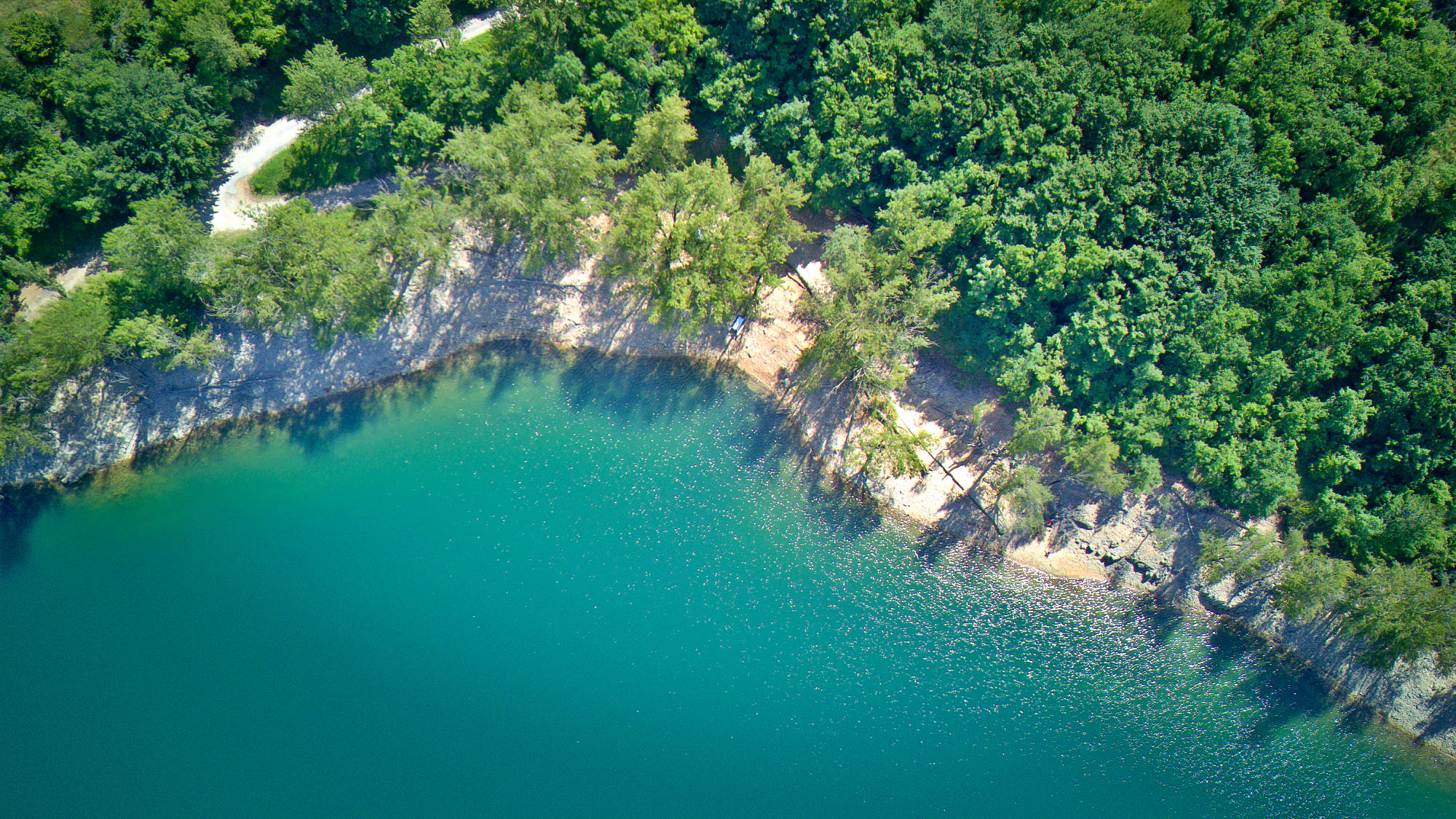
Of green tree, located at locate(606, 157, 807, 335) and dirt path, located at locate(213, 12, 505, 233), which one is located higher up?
green tree, located at locate(606, 157, 807, 335)

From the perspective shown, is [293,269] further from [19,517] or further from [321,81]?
[19,517]

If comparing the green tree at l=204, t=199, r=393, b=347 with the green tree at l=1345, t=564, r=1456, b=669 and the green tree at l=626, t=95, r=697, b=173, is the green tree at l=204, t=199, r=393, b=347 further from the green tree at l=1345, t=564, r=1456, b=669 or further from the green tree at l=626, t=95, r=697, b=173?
the green tree at l=1345, t=564, r=1456, b=669

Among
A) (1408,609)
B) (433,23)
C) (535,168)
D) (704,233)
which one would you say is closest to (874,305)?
(704,233)

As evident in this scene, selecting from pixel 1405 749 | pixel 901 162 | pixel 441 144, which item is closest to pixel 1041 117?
pixel 901 162

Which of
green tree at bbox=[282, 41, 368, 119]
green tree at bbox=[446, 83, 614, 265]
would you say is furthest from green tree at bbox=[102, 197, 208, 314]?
green tree at bbox=[446, 83, 614, 265]

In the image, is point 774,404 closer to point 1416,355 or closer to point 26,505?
point 1416,355

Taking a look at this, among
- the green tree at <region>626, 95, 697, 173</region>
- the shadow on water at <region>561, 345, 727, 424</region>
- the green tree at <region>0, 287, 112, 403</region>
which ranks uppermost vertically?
the green tree at <region>626, 95, 697, 173</region>

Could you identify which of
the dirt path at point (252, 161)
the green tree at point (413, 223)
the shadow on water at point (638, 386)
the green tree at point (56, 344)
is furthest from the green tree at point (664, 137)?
the green tree at point (56, 344)
